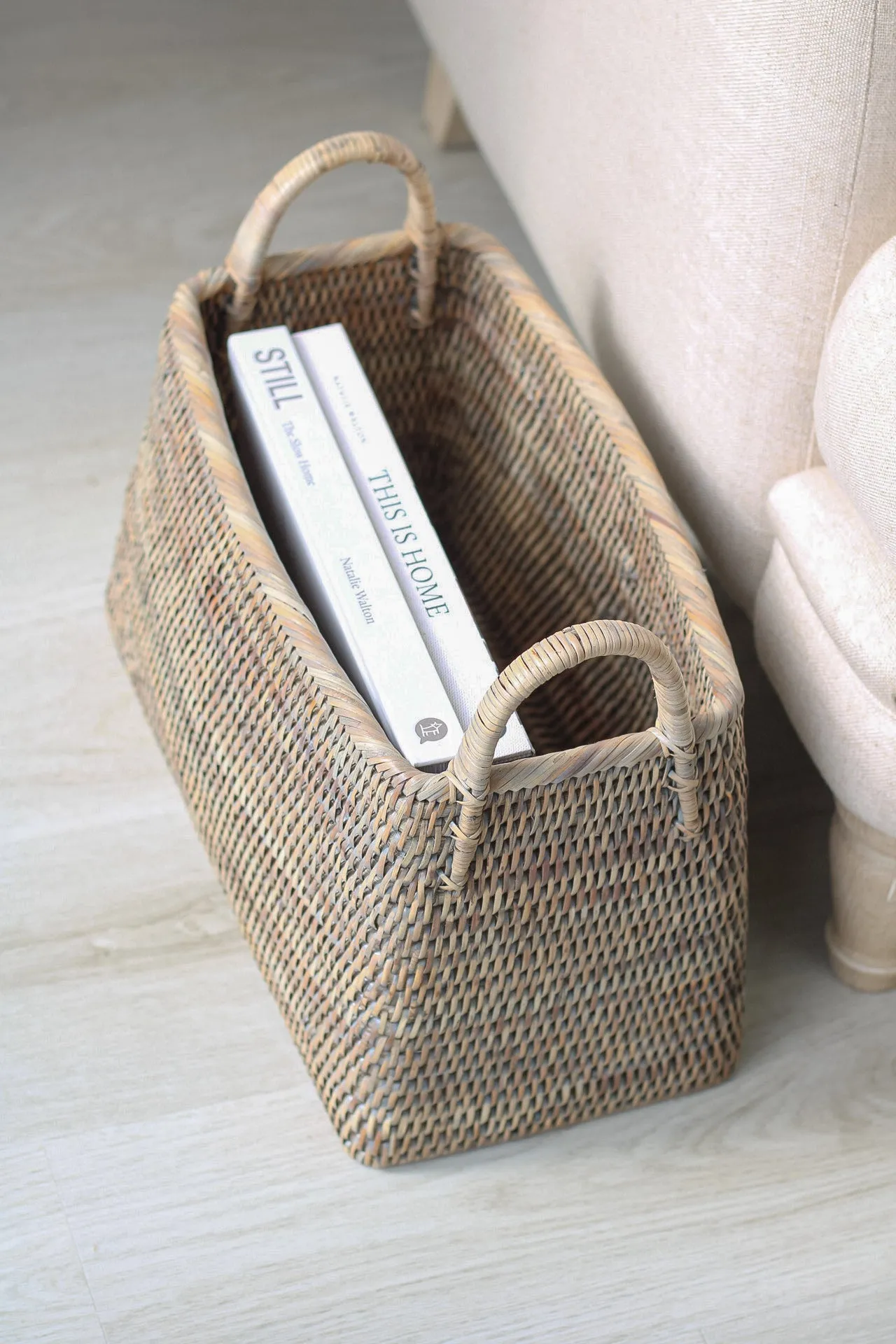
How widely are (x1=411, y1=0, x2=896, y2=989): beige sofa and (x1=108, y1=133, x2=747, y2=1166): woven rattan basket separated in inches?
2.3

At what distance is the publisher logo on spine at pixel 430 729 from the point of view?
75cm

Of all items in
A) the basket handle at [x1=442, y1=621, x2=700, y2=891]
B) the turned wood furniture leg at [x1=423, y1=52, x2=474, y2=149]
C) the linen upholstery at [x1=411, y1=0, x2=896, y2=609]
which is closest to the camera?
the basket handle at [x1=442, y1=621, x2=700, y2=891]

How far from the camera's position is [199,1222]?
790 millimetres

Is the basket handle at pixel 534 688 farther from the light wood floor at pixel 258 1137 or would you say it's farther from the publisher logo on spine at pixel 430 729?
the light wood floor at pixel 258 1137

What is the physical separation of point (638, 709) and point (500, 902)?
24 cm

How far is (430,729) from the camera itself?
0.75m

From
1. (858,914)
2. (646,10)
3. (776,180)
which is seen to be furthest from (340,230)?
(858,914)

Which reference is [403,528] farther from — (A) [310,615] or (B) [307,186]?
(B) [307,186]

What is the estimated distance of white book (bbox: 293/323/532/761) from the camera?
79cm

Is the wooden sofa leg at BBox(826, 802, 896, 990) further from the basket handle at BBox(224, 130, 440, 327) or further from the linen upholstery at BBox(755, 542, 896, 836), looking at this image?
the basket handle at BBox(224, 130, 440, 327)

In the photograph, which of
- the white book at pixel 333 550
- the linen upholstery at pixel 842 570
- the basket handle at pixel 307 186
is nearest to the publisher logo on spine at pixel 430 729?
the white book at pixel 333 550

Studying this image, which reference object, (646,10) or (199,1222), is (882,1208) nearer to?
(199,1222)

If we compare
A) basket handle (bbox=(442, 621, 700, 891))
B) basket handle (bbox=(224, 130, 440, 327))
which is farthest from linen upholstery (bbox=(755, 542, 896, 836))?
basket handle (bbox=(224, 130, 440, 327))

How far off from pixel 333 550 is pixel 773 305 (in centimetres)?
27
